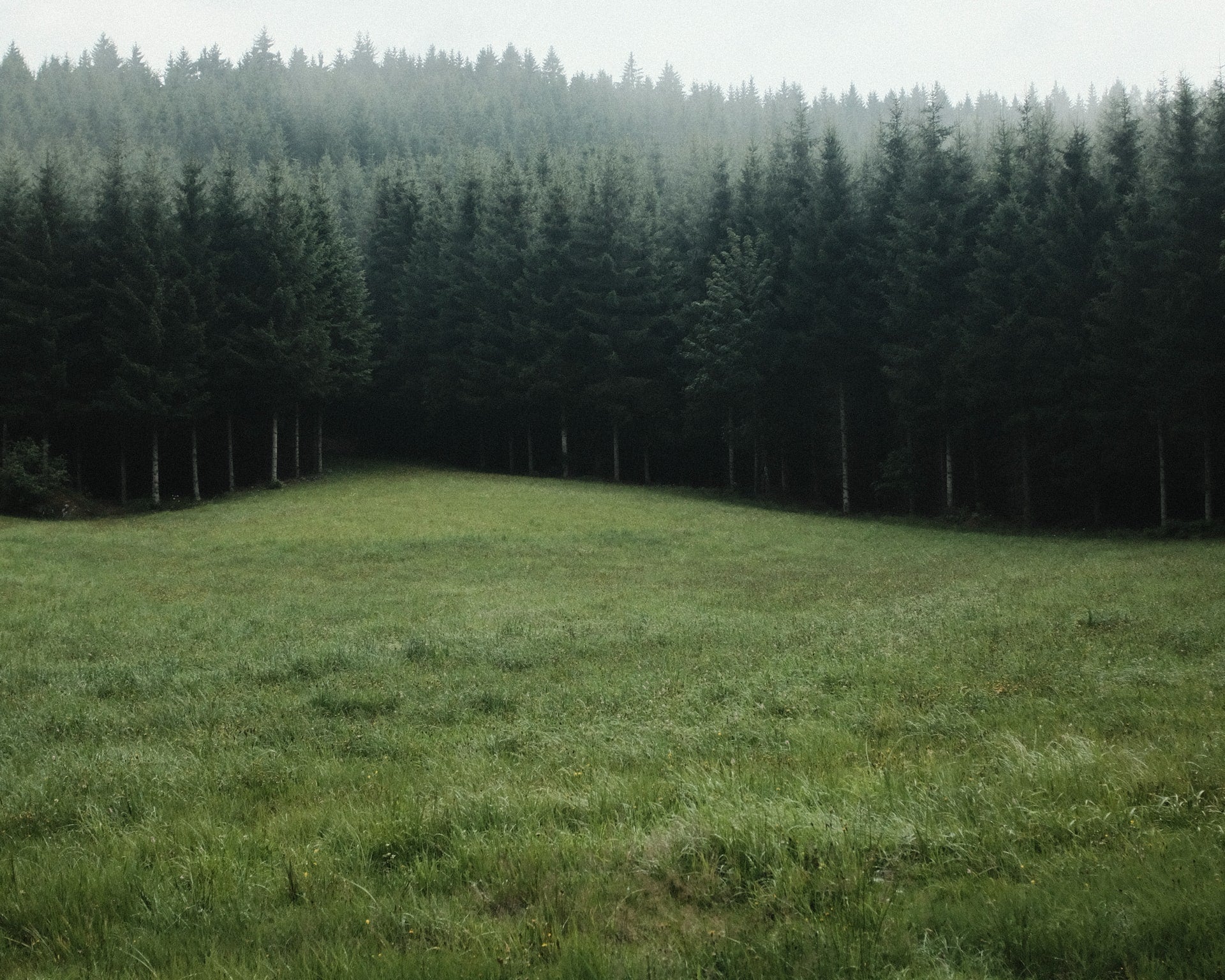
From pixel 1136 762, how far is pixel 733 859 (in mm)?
3527

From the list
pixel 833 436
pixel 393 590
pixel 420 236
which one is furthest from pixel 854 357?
pixel 420 236

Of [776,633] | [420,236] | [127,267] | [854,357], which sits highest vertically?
[420,236]

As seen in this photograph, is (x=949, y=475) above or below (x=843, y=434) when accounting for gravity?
below

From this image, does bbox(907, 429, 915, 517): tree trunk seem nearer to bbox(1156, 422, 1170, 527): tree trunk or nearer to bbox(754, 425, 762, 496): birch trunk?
bbox(754, 425, 762, 496): birch trunk

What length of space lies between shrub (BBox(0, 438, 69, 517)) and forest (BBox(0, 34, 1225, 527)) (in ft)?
3.17

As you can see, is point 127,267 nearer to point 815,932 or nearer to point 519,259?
point 519,259

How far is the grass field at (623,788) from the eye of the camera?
4395 mm

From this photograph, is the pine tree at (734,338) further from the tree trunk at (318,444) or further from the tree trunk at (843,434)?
the tree trunk at (318,444)

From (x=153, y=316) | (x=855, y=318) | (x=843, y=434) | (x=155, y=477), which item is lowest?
(x=155, y=477)

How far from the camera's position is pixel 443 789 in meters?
7.37

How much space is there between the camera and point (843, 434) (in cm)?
5103

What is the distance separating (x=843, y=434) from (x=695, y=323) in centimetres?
1511

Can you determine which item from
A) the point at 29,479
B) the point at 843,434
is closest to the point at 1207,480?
the point at 843,434

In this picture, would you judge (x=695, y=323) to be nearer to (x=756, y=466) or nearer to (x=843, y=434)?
(x=756, y=466)
